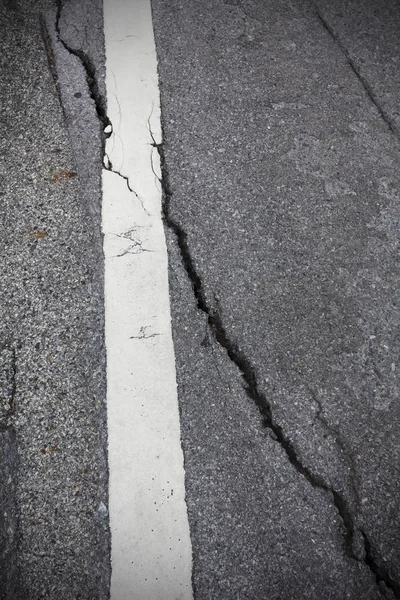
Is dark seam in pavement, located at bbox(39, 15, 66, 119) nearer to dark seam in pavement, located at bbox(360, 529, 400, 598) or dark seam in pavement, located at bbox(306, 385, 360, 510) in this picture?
dark seam in pavement, located at bbox(306, 385, 360, 510)

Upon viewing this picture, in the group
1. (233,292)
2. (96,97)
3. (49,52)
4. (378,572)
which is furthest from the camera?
(49,52)

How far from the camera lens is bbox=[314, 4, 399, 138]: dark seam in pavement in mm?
3112

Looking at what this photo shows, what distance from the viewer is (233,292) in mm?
2539

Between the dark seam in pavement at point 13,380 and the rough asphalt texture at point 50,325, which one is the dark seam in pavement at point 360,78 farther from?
the dark seam in pavement at point 13,380

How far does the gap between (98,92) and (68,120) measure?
0.27m

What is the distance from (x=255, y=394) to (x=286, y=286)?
55cm

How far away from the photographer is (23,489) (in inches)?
82.0

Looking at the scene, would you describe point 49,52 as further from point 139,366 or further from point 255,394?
point 255,394

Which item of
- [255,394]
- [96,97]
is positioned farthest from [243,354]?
[96,97]

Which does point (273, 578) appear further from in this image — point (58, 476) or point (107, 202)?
point (107, 202)

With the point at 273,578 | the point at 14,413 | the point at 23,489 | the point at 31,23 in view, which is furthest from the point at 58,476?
the point at 31,23

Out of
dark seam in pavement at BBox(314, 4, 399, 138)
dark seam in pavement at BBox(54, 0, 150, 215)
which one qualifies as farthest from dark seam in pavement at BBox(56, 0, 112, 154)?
dark seam in pavement at BBox(314, 4, 399, 138)

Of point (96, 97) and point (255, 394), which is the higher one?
point (96, 97)

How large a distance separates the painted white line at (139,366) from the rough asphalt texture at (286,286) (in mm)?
70
